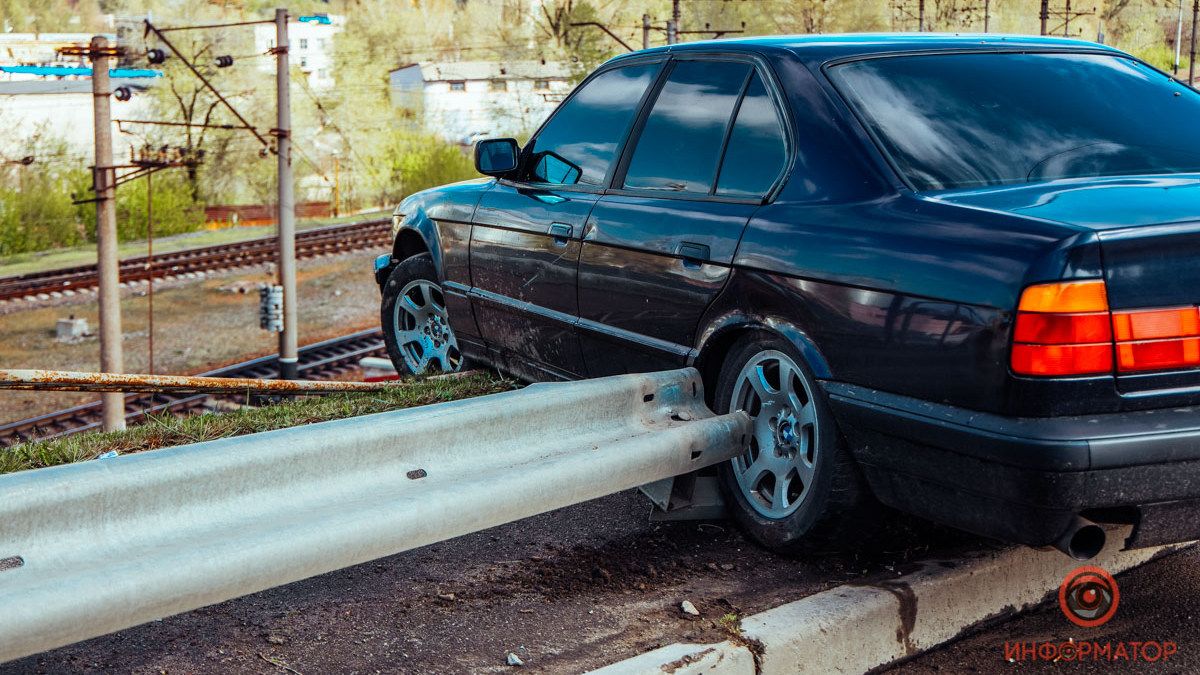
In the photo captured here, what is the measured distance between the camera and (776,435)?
4.11m

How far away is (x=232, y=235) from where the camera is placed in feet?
136

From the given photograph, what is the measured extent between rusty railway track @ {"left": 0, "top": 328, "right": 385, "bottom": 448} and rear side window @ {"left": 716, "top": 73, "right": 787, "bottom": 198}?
16804 mm

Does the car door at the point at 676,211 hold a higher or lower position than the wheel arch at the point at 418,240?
higher

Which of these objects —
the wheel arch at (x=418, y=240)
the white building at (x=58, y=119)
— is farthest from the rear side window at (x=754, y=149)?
the white building at (x=58, y=119)

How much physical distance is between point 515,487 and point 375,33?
3404 inches

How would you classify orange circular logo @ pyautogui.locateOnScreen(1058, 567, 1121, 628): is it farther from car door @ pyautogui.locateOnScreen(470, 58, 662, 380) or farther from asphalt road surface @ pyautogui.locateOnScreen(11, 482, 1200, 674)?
car door @ pyautogui.locateOnScreen(470, 58, 662, 380)

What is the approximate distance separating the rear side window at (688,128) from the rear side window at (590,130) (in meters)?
0.17

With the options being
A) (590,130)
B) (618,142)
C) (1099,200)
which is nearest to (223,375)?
(590,130)

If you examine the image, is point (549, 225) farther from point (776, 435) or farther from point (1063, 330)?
point (1063, 330)

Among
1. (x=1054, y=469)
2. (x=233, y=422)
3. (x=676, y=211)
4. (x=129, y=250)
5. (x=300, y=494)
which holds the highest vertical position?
(x=676, y=211)

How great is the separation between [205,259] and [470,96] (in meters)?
50.8

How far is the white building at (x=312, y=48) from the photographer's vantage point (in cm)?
6762

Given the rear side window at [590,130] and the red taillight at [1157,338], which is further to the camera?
the rear side window at [590,130]

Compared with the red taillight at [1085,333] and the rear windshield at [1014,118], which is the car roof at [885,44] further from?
the red taillight at [1085,333]
